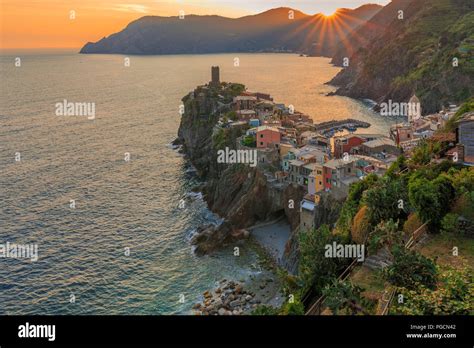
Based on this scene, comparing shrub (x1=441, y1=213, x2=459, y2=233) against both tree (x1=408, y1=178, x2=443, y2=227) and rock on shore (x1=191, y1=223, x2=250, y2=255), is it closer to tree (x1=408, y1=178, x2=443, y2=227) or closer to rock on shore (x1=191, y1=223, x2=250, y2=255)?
tree (x1=408, y1=178, x2=443, y2=227)

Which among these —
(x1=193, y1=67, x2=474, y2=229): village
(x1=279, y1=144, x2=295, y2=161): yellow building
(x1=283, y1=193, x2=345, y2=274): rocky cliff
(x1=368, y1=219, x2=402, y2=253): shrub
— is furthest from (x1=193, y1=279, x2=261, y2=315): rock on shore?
(x1=279, y1=144, x2=295, y2=161): yellow building

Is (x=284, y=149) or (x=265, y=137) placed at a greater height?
(x=265, y=137)

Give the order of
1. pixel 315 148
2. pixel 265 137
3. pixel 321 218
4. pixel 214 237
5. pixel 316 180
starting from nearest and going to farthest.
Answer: pixel 321 218 → pixel 316 180 → pixel 214 237 → pixel 315 148 → pixel 265 137

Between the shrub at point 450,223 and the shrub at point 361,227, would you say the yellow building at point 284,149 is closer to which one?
the shrub at point 361,227

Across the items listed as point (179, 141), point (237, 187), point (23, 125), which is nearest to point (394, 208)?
point (237, 187)

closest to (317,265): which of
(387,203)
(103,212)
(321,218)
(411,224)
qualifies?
(411,224)

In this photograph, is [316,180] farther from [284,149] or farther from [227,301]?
[227,301]

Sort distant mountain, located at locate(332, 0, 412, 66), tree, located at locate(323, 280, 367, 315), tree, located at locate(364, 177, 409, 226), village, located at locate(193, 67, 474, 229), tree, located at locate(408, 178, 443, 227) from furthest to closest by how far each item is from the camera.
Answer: distant mountain, located at locate(332, 0, 412, 66), village, located at locate(193, 67, 474, 229), tree, located at locate(364, 177, 409, 226), tree, located at locate(408, 178, 443, 227), tree, located at locate(323, 280, 367, 315)
